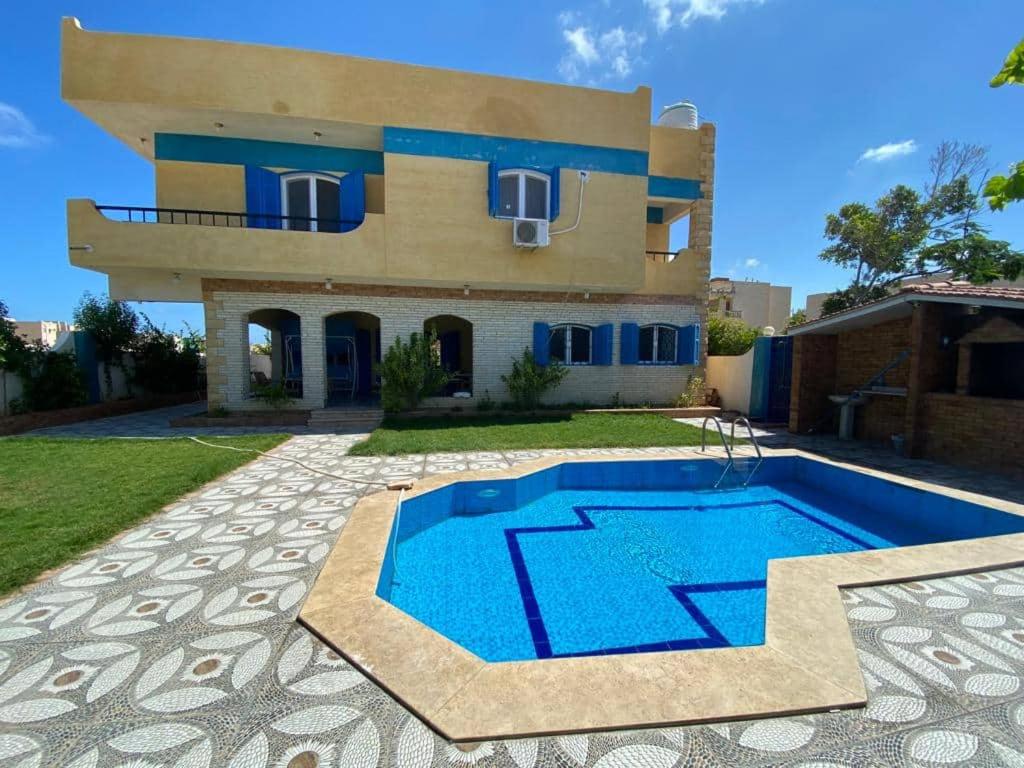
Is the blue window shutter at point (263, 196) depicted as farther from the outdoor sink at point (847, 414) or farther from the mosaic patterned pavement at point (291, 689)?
the outdoor sink at point (847, 414)

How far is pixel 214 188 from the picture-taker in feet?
33.1

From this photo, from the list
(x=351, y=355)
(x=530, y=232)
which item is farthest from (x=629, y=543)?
(x=351, y=355)

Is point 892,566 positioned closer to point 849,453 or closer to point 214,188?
point 849,453

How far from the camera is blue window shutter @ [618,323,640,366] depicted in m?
12.0

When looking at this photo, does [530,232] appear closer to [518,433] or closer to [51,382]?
[518,433]

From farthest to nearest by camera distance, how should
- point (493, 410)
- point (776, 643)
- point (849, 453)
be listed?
point (493, 410) → point (849, 453) → point (776, 643)

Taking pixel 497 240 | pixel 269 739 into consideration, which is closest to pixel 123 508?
pixel 269 739

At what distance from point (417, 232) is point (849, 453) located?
1003 cm

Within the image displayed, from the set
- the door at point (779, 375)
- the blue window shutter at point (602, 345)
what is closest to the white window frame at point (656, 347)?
the blue window shutter at point (602, 345)

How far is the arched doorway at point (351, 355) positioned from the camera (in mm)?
12984

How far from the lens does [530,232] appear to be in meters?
10.1

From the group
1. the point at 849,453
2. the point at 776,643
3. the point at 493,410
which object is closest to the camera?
the point at 776,643

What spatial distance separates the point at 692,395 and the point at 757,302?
22500mm

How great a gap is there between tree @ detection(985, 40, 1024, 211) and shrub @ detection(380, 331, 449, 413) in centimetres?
909
